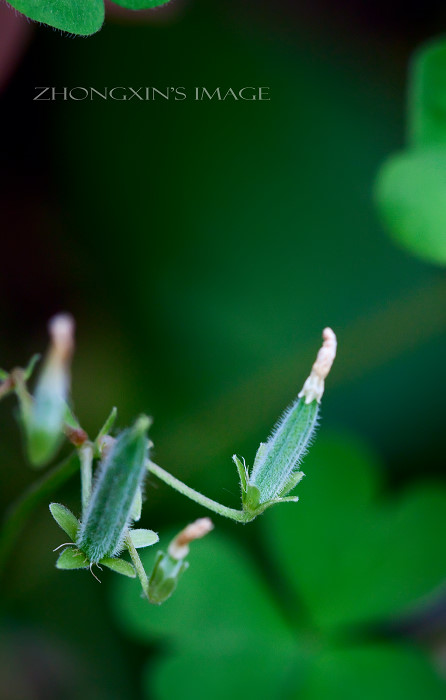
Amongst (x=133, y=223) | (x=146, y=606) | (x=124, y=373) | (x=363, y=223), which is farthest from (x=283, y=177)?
(x=146, y=606)

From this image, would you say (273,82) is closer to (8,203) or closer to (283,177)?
(283,177)

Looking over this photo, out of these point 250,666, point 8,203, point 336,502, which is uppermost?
point 8,203

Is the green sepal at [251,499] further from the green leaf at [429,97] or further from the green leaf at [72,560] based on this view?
the green leaf at [429,97]

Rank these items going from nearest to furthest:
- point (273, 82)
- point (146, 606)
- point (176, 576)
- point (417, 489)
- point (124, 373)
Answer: point (176, 576), point (146, 606), point (417, 489), point (124, 373), point (273, 82)

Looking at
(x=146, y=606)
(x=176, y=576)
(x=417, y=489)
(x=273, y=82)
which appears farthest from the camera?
(x=273, y=82)

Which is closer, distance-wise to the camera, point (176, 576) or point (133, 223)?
point (176, 576)

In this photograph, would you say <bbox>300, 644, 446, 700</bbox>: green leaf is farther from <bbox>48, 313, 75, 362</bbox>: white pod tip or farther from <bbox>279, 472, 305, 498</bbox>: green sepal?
<bbox>48, 313, 75, 362</bbox>: white pod tip
